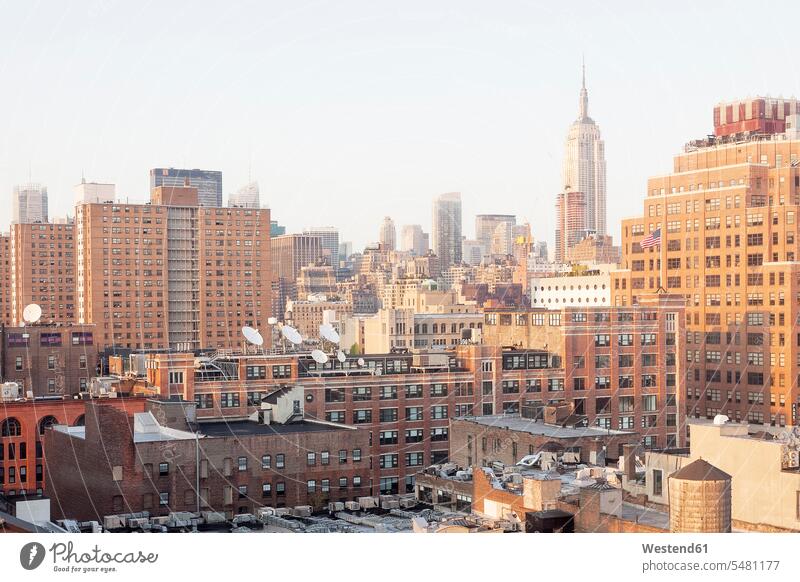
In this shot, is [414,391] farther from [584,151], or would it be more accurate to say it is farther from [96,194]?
[96,194]

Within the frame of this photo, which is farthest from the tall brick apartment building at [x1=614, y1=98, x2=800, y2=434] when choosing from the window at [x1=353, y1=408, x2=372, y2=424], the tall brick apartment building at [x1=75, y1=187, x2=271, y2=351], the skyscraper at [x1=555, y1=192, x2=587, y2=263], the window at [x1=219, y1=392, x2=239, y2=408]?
the tall brick apartment building at [x1=75, y1=187, x2=271, y2=351]

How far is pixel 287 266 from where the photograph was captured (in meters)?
77.1

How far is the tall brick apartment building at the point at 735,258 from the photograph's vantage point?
3150 centimetres

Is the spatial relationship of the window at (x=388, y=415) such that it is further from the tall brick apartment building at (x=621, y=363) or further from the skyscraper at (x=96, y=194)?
the skyscraper at (x=96, y=194)

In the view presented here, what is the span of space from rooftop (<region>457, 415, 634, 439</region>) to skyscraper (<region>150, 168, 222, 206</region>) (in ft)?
111

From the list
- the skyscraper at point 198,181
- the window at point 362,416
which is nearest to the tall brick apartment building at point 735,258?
the window at point 362,416

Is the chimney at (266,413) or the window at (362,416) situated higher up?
the chimney at (266,413)

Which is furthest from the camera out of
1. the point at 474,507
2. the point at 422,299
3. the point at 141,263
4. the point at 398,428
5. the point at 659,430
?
the point at 422,299

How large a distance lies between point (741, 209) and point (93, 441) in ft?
68.4

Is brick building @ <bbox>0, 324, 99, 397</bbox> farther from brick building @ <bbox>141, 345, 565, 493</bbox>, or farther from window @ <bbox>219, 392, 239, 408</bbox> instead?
window @ <bbox>219, 392, 239, 408</bbox>

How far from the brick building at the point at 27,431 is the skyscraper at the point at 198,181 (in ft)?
101

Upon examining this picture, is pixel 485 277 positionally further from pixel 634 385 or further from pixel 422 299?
pixel 634 385

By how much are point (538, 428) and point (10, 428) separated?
999 centimetres
